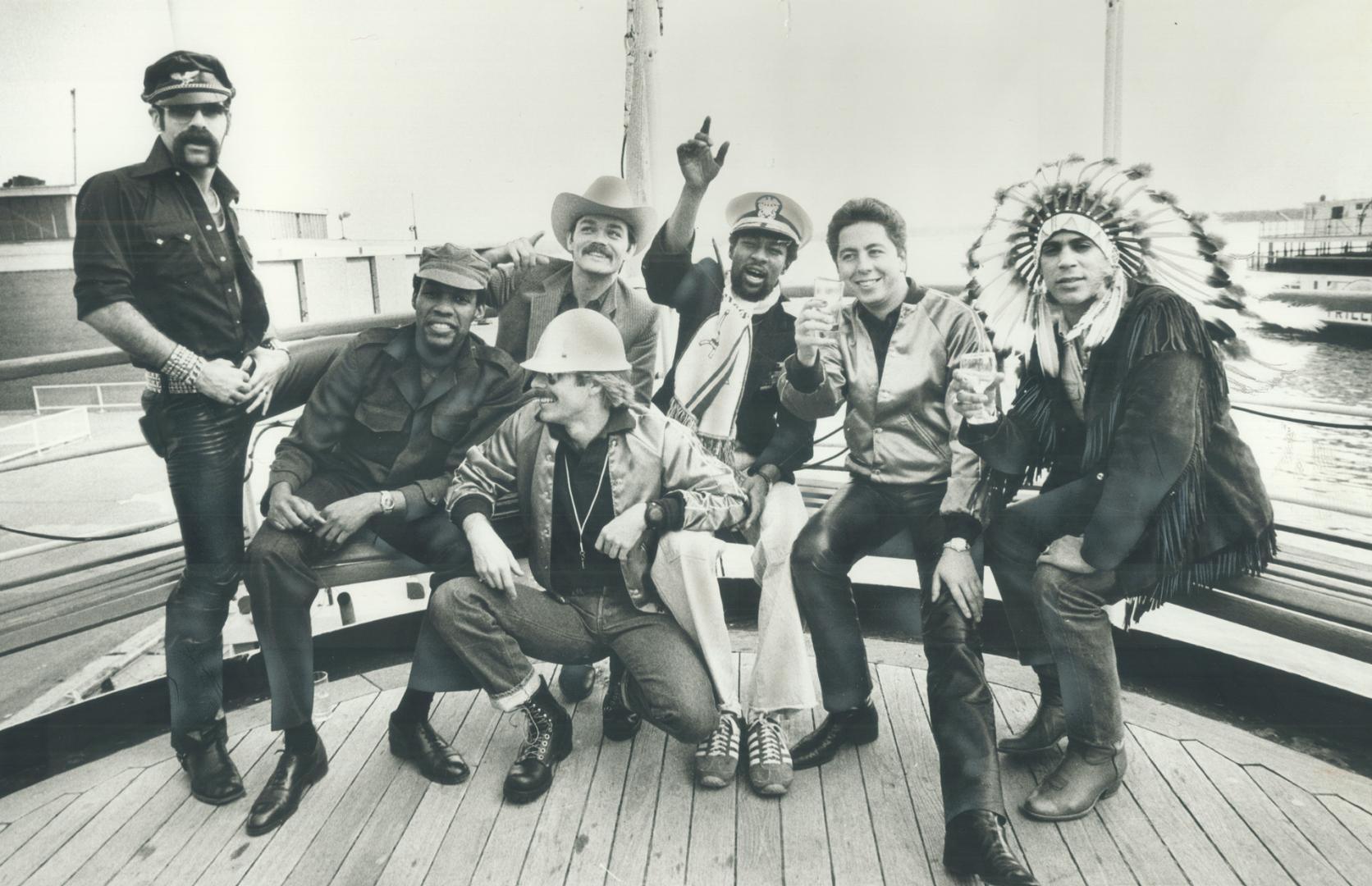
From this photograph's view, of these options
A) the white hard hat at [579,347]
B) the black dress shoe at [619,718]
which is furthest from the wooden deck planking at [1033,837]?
the white hard hat at [579,347]

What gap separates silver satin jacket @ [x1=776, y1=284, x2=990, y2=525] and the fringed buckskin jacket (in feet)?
0.43

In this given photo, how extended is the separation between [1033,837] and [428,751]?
180 cm

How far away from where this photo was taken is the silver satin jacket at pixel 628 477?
278 cm

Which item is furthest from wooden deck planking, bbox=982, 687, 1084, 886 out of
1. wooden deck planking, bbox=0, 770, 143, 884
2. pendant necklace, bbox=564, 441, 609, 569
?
wooden deck planking, bbox=0, 770, 143, 884

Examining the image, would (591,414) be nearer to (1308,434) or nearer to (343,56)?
(343,56)

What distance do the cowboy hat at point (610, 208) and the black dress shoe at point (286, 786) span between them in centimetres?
185

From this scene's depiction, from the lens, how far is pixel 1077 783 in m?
Answer: 2.47

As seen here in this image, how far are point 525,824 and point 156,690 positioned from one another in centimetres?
155

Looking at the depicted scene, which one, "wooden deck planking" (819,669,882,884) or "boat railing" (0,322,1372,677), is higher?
"boat railing" (0,322,1372,677)

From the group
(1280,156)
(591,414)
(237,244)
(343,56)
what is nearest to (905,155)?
(1280,156)

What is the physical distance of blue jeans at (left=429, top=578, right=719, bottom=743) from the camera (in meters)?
2.69

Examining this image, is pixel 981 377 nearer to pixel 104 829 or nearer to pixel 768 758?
pixel 768 758

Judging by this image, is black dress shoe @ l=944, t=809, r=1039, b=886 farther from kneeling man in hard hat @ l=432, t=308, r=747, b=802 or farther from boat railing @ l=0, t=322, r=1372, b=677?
boat railing @ l=0, t=322, r=1372, b=677

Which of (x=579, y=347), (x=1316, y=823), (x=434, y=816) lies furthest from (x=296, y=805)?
(x=1316, y=823)
